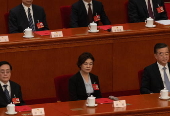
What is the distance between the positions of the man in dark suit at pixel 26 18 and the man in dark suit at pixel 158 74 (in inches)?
62.0

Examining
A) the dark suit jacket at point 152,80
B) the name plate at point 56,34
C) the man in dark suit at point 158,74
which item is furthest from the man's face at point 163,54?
the name plate at point 56,34

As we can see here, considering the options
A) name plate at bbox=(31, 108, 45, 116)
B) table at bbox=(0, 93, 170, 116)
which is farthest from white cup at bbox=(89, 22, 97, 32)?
name plate at bbox=(31, 108, 45, 116)

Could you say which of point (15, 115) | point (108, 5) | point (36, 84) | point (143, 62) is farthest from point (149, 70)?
point (108, 5)

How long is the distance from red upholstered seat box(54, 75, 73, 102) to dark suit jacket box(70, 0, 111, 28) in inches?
57.6

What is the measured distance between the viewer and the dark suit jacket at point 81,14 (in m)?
6.45

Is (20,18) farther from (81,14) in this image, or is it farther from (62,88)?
(62,88)

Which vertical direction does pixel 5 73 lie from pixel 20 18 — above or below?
below

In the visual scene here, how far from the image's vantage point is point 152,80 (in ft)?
17.0

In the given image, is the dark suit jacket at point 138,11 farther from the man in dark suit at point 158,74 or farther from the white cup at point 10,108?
the white cup at point 10,108

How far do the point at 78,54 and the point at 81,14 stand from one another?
3.52 feet

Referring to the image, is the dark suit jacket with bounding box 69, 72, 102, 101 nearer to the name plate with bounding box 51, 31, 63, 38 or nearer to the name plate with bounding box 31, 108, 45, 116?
the name plate with bounding box 51, 31, 63, 38

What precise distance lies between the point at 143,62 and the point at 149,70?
0.68 m

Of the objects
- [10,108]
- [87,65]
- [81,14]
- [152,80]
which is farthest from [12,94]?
[81,14]

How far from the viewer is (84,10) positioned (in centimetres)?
659
